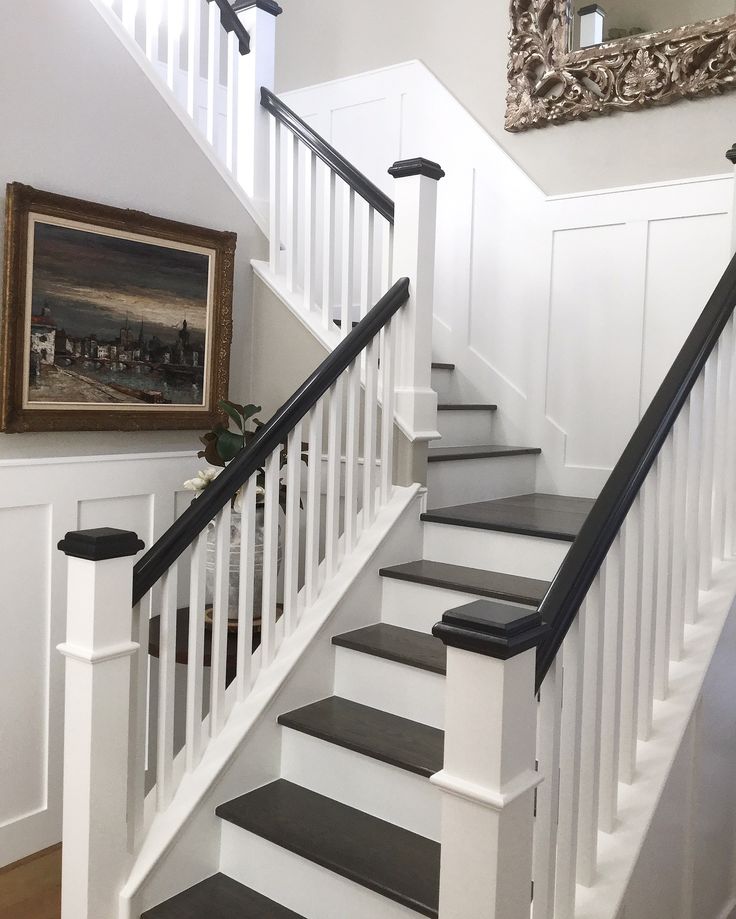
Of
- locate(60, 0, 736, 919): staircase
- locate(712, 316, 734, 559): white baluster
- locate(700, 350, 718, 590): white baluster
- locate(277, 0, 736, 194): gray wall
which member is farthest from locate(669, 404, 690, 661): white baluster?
locate(277, 0, 736, 194): gray wall

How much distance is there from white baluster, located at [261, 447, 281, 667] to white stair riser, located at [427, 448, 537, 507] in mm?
848

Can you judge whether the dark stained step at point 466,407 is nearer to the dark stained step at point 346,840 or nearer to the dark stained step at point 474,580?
the dark stained step at point 474,580

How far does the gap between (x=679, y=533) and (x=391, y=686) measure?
97 centimetres

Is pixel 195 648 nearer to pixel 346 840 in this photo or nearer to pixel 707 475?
pixel 346 840

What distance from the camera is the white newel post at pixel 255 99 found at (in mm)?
3564

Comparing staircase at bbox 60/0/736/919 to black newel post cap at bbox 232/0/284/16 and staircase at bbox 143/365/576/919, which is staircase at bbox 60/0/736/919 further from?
black newel post cap at bbox 232/0/284/16

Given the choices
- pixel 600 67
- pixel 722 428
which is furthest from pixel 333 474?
pixel 600 67

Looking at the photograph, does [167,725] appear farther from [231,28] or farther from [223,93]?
[223,93]

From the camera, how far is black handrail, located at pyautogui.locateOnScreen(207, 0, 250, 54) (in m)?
3.49

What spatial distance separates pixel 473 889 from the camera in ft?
4.88

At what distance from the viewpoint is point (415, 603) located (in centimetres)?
291

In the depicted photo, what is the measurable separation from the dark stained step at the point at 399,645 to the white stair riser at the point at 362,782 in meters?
0.31

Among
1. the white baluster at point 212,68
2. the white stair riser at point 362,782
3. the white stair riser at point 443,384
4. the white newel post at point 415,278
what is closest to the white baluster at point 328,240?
the white newel post at point 415,278

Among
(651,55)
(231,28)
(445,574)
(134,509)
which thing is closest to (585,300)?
(651,55)
